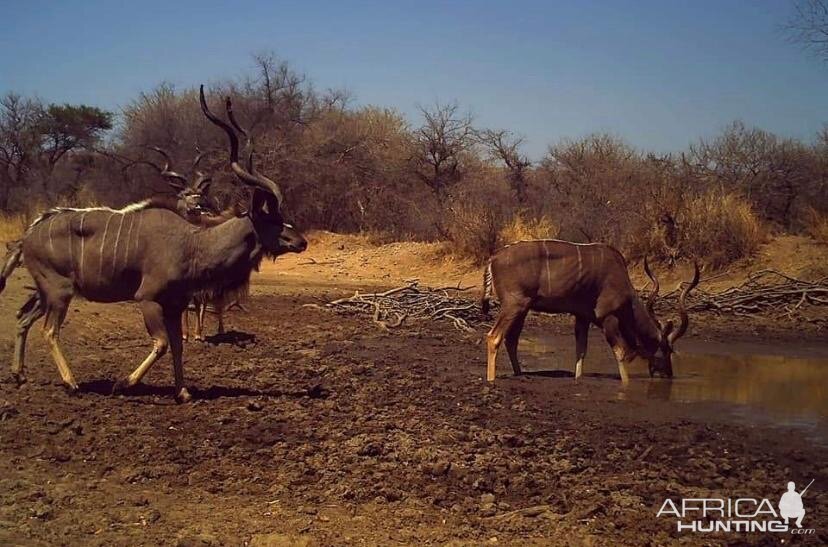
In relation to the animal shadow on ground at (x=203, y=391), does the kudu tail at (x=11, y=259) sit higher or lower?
higher

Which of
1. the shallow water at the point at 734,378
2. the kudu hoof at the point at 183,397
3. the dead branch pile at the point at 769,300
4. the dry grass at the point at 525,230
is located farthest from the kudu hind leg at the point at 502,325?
the dry grass at the point at 525,230

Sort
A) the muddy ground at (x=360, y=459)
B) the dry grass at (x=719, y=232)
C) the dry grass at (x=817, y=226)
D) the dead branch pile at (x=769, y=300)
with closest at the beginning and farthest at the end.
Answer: the muddy ground at (x=360, y=459)
the dead branch pile at (x=769, y=300)
the dry grass at (x=817, y=226)
the dry grass at (x=719, y=232)

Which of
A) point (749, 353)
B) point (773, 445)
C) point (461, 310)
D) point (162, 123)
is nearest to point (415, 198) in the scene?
point (162, 123)

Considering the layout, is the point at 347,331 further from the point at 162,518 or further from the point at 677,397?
the point at 162,518

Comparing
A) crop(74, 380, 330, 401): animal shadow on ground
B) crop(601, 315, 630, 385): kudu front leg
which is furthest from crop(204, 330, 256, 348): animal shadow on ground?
crop(601, 315, 630, 385): kudu front leg

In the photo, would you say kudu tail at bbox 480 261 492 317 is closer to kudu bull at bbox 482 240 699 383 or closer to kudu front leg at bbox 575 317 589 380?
kudu bull at bbox 482 240 699 383

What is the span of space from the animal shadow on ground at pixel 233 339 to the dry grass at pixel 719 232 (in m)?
10.6

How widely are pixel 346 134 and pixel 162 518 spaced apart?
92.7ft

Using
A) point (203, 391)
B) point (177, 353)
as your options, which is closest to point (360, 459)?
point (177, 353)

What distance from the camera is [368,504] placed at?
16.9 ft

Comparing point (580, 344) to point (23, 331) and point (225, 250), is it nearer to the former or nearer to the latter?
point (225, 250)

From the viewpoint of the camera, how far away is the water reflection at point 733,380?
8305 millimetres

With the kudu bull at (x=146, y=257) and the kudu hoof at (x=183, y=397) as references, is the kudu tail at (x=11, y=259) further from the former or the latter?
the kudu hoof at (x=183, y=397)

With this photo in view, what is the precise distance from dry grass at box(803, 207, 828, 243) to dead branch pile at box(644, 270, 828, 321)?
105 inches
